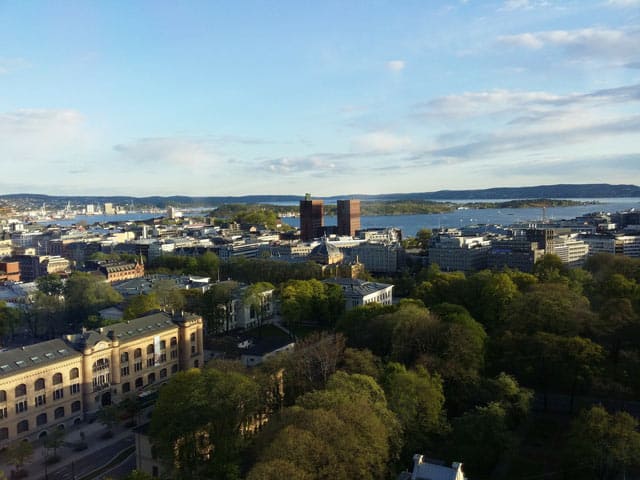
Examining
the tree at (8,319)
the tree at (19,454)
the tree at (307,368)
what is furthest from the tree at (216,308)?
the tree at (19,454)

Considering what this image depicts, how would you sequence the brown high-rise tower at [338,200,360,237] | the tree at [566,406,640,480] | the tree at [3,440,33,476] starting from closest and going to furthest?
the tree at [566,406,640,480], the tree at [3,440,33,476], the brown high-rise tower at [338,200,360,237]

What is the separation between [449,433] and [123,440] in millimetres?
17483

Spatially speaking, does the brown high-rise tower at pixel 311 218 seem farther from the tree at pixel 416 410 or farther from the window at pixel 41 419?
the tree at pixel 416 410

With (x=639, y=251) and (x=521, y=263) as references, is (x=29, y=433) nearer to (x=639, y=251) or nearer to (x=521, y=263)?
(x=521, y=263)

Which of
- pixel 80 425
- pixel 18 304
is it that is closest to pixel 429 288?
pixel 80 425

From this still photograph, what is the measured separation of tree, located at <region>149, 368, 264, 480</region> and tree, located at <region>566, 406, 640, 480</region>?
13.4m

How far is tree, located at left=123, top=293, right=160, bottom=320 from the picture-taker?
46719 mm

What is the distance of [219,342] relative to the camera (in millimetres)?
47344

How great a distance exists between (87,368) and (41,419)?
3.87 m

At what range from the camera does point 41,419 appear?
104 ft

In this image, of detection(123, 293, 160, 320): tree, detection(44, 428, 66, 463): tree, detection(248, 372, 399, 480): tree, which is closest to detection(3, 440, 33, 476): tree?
detection(44, 428, 66, 463): tree

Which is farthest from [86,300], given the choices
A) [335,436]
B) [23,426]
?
[335,436]

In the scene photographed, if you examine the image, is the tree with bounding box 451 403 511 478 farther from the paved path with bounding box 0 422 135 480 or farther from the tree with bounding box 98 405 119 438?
the tree with bounding box 98 405 119 438

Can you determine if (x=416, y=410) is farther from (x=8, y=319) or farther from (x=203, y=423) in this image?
(x=8, y=319)
